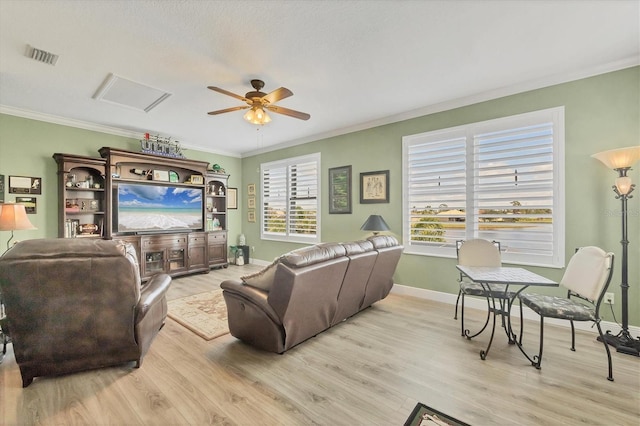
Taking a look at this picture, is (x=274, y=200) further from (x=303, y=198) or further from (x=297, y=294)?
(x=297, y=294)

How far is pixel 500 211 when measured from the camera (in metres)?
3.49

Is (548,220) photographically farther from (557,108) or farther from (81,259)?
(81,259)

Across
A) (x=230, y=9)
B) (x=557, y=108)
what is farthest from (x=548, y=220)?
(x=230, y=9)

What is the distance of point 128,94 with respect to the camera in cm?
357

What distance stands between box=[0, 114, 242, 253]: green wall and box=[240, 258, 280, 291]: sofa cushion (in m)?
4.05

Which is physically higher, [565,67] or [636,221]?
[565,67]

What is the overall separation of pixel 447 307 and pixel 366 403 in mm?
2342

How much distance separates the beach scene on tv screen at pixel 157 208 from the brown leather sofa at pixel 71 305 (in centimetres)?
333

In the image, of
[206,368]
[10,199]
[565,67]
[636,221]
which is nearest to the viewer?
[206,368]

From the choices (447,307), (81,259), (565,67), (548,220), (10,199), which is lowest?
(447,307)

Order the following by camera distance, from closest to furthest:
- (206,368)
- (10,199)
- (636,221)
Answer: (206,368) → (636,221) → (10,199)

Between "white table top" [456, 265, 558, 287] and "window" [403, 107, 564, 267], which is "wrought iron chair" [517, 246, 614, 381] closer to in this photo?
"white table top" [456, 265, 558, 287]

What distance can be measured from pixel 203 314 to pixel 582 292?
3.97 m

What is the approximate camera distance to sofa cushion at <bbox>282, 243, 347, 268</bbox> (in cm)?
221
